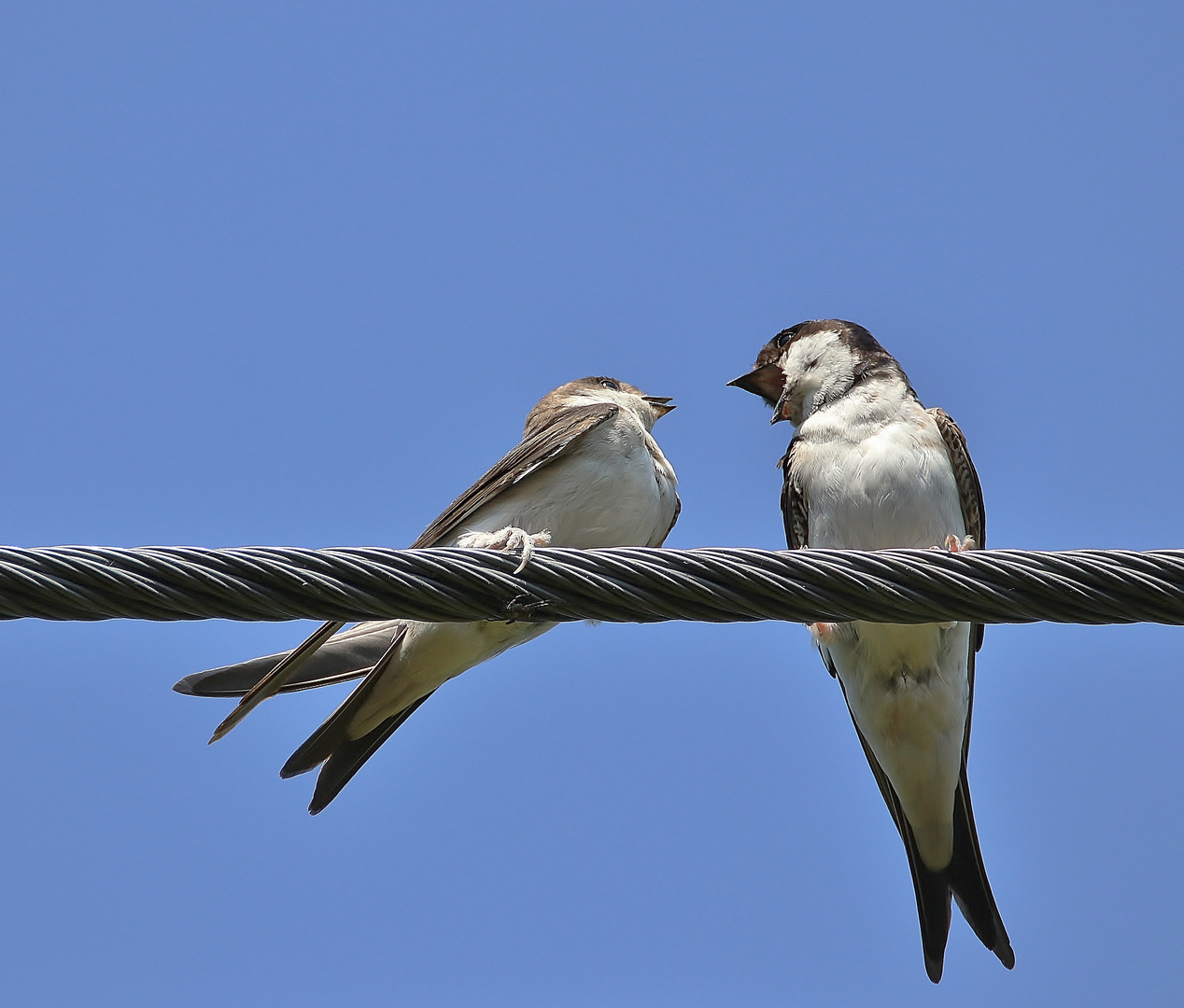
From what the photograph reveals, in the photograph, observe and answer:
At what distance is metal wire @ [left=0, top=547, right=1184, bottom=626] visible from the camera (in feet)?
9.75

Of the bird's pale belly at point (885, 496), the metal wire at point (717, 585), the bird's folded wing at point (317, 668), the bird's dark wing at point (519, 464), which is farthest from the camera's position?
the bird's dark wing at point (519, 464)

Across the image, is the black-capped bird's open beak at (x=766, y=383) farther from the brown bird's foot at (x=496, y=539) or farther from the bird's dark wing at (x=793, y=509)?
the brown bird's foot at (x=496, y=539)

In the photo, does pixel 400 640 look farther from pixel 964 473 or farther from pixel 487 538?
pixel 964 473

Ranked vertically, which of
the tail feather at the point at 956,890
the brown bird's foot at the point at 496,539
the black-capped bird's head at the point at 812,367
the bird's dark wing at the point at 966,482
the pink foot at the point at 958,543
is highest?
the black-capped bird's head at the point at 812,367

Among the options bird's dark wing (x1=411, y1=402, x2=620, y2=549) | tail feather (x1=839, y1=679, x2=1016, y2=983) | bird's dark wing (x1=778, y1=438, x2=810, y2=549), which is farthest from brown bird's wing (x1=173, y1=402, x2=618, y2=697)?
tail feather (x1=839, y1=679, x2=1016, y2=983)

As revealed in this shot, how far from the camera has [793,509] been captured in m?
5.78

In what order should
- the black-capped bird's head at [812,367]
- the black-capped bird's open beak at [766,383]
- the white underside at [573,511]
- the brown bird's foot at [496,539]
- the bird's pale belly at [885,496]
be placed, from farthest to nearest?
the black-capped bird's open beak at [766,383]
the black-capped bird's head at [812,367]
the bird's pale belly at [885,496]
the white underside at [573,511]
the brown bird's foot at [496,539]

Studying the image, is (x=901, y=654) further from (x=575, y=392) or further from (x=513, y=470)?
(x=575, y=392)

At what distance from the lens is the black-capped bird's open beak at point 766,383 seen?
21.3ft

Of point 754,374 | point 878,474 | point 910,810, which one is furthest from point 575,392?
point 910,810

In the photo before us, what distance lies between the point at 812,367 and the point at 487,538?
192cm

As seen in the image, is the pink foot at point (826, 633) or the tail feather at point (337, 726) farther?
the pink foot at point (826, 633)

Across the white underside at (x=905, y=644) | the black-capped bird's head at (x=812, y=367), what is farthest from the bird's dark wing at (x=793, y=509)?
the black-capped bird's head at (x=812, y=367)

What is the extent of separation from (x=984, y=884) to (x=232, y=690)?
317 centimetres
